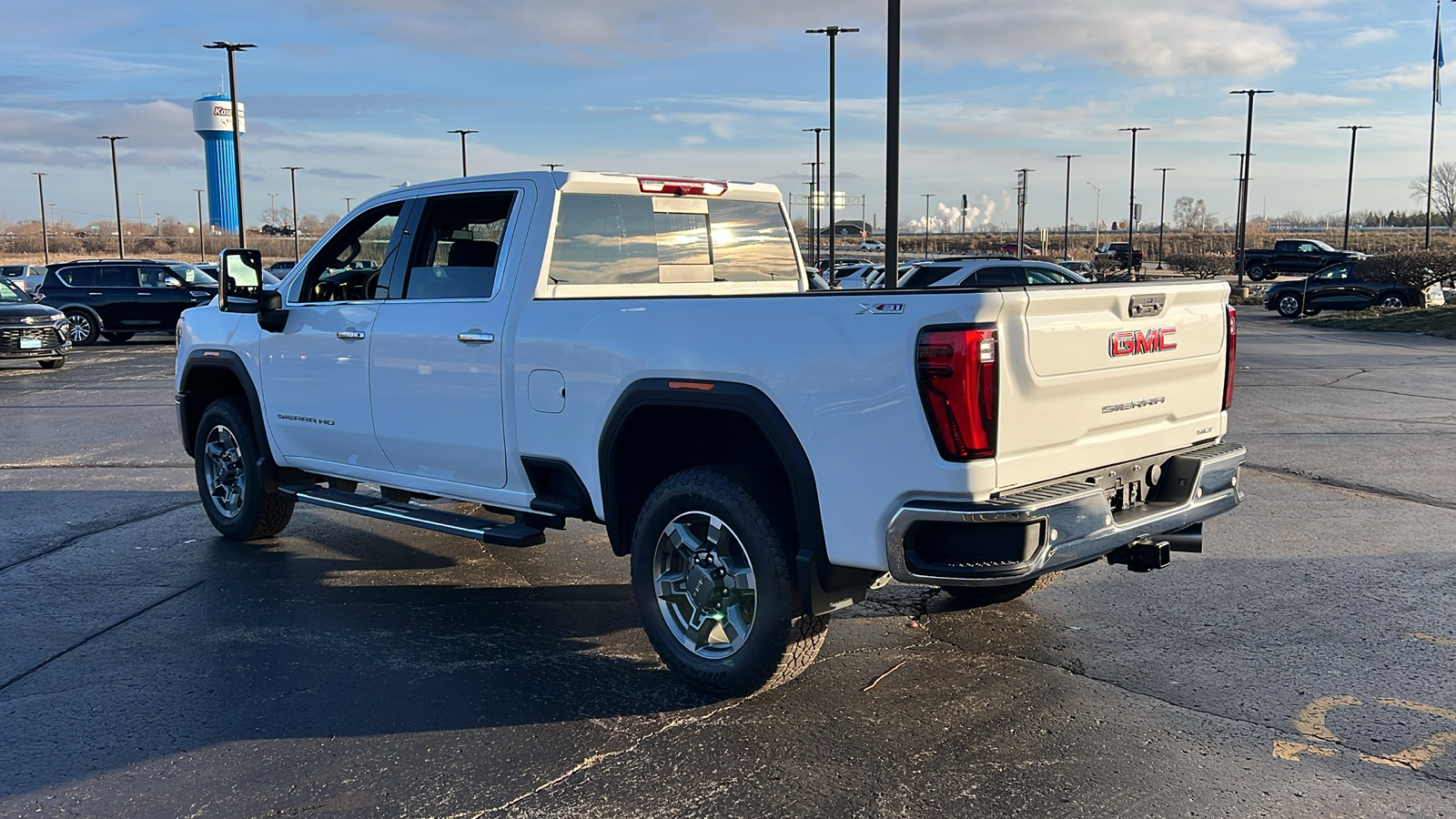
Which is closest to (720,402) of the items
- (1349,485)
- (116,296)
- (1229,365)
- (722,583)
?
(722,583)

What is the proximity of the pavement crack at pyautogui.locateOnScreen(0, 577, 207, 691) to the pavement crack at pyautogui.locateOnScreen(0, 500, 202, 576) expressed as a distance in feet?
4.20

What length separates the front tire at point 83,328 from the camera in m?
25.3

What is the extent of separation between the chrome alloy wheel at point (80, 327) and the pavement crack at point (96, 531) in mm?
19697

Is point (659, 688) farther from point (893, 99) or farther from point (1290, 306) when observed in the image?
point (1290, 306)

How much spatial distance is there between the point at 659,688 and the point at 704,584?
49 centimetres

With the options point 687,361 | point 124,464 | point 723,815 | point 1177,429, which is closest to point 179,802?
point 723,815

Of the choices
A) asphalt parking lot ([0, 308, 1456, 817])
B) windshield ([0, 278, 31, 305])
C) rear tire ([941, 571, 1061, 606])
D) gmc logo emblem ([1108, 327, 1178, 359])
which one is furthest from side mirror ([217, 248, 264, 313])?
windshield ([0, 278, 31, 305])

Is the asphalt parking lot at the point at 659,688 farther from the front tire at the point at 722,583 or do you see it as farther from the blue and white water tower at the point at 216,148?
the blue and white water tower at the point at 216,148

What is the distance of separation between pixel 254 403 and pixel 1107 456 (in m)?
4.92

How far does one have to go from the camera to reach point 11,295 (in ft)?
68.3

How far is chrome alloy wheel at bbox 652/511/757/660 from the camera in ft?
14.7

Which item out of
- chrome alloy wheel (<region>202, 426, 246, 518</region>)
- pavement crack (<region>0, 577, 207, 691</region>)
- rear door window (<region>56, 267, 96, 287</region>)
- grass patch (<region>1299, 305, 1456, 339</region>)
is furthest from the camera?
rear door window (<region>56, 267, 96, 287</region>)

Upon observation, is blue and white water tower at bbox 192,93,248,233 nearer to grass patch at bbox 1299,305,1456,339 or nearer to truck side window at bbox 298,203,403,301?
grass patch at bbox 1299,305,1456,339

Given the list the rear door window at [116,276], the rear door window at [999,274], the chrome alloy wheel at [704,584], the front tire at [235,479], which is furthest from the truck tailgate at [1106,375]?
the rear door window at [116,276]
